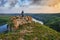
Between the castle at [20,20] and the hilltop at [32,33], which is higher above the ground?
the castle at [20,20]

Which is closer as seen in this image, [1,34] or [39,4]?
[1,34]

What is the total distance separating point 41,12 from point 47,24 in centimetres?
26

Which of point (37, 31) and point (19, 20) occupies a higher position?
point (19, 20)

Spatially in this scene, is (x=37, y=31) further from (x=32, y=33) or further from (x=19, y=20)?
(x=19, y=20)

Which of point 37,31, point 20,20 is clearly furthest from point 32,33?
point 20,20

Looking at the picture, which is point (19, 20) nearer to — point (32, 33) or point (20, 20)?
point (20, 20)

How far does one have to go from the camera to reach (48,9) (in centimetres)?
290

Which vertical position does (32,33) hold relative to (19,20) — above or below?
below

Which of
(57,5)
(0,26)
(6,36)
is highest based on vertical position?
(57,5)

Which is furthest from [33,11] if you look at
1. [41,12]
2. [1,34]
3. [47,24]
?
[1,34]

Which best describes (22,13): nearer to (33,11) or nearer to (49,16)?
(33,11)

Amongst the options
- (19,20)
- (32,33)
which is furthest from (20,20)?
(32,33)

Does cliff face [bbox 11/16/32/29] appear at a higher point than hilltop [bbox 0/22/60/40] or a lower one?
higher

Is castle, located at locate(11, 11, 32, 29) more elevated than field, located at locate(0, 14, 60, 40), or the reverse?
castle, located at locate(11, 11, 32, 29)
